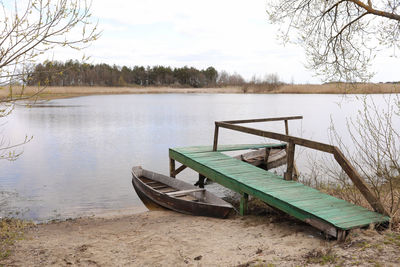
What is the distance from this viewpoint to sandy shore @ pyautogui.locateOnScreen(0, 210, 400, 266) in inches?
165

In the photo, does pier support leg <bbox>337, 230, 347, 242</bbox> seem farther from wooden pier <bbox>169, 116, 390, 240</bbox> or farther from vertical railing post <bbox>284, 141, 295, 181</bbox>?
vertical railing post <bbox>284, 141, 295, 181</bbox>

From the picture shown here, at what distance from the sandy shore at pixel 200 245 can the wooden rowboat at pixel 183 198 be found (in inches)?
7.9

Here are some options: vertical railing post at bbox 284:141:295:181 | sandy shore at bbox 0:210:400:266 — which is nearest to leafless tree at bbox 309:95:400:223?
vertical railing post at bbox 284:141:295:181

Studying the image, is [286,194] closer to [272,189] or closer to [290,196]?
[290,196]

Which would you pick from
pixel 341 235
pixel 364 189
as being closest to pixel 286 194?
pixel 364 189

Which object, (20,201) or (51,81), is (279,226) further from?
(20,201)

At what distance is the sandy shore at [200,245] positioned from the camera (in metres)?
4.19

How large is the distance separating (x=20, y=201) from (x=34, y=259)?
4771 millimetres

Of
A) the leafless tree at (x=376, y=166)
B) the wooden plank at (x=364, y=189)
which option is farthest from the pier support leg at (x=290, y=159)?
the wooden plank at (x=364, y=189)

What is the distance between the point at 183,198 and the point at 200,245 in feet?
9.32

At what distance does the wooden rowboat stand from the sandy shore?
20 cm

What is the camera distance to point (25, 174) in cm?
1174

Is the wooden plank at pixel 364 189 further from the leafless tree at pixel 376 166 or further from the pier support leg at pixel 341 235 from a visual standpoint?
the pier support leg at pixel 341 235

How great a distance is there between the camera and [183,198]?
799 cm
